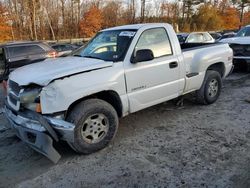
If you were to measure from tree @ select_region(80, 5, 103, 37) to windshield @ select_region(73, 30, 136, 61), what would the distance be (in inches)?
1416

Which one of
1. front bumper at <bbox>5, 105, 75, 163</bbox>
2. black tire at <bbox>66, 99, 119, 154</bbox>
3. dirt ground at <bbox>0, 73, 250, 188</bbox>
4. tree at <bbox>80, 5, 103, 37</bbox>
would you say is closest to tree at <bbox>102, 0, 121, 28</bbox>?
tree at <bbox>80, 5, 103, 37</bbox>

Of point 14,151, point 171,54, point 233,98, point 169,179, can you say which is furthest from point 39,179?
point 233,98

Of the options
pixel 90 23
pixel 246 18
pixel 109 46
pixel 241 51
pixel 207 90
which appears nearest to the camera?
pixel 109 46

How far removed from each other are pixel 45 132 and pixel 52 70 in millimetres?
870

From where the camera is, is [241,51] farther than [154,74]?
Yes

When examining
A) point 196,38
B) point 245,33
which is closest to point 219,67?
point 245,33

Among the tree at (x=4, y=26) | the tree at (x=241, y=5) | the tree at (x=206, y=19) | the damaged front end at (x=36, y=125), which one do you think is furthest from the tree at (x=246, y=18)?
the damaged front end at (x=36, y=125)

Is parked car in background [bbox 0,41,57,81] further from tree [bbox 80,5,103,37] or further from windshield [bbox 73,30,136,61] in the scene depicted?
tree [bbox 80,5,103,37]

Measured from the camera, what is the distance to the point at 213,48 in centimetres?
612

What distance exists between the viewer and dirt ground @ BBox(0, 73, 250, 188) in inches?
133

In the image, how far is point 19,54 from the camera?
9352 mm

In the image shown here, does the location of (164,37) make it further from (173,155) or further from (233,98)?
(233,98)

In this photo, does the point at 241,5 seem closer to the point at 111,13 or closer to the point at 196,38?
the point at 111,13

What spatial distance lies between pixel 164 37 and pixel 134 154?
2193 millimetres
